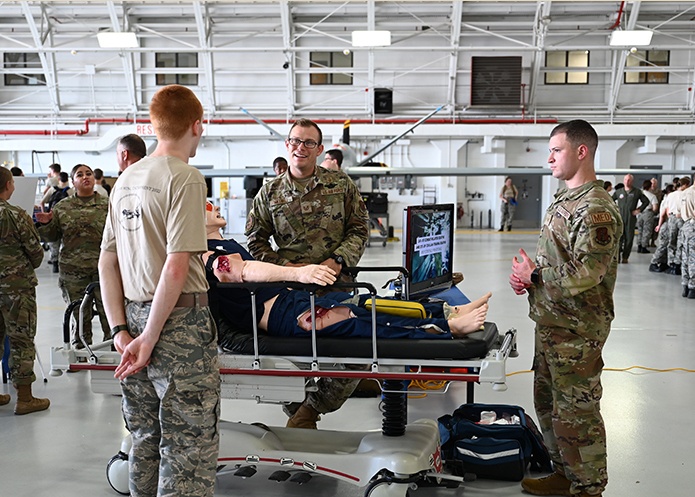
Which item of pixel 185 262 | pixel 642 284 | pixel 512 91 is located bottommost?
pixel 642 284

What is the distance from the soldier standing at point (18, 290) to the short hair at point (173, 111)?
2.87 metres

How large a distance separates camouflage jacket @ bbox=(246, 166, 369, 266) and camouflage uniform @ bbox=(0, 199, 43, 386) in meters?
1.84

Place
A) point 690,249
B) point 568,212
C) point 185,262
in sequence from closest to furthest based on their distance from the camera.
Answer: point 185,262, point 568,212, point 690,249

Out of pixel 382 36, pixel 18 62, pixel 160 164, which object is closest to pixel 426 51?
pixel 382 36

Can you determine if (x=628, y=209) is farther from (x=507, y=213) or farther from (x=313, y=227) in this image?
(x=313, y=227)

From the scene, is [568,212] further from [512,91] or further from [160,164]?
[512,91]

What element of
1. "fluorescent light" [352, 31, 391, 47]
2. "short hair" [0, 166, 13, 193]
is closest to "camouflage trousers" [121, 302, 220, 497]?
"short hair" [0, 166, 13, 193]

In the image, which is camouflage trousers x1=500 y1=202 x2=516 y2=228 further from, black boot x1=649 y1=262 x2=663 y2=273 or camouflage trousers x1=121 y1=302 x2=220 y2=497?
camouflage trousers x1=121 y1=302 x2=220 y2=497

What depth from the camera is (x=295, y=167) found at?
158 inches

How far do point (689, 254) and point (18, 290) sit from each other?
348 inches

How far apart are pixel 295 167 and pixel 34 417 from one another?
8.53 ft

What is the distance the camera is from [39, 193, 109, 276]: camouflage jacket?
18.4 ft

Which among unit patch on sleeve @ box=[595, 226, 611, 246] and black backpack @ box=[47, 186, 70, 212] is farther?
black backpack @ box=[47, 186, 70, 212]

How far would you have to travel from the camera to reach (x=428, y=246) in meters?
4.38
